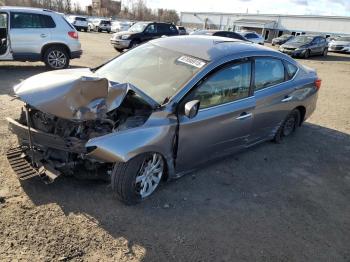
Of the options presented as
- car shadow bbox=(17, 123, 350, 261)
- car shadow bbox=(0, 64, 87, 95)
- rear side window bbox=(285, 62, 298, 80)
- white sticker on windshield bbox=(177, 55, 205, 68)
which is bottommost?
car shadow bbox=(17, 123, 350, 261)

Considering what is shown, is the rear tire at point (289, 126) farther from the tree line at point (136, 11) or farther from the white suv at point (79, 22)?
the tree line at point (136, 11)

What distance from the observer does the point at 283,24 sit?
63.6 m

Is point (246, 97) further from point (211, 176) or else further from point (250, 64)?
point (211, 176)

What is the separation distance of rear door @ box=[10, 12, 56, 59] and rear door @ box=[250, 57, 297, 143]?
756 cm

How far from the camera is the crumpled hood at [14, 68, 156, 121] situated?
11.0 feet

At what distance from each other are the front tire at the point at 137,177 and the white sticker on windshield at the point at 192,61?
119 centimetres

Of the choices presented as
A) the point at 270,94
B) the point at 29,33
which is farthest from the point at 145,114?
the point at 29,33

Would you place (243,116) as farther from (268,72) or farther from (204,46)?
(204,46)

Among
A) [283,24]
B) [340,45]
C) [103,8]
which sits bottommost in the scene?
[340,45]

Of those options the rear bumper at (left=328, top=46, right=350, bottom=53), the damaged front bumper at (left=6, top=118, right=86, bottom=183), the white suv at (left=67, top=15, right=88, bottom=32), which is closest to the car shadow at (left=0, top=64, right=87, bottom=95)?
the damaged front bumper at (left=6, top=118, right=86, bottom=183)

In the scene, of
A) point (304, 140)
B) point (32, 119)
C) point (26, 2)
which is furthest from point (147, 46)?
point (26, 2)

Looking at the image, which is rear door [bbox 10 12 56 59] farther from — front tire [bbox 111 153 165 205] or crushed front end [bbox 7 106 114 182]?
front tire [bbox 111 153 165 205]

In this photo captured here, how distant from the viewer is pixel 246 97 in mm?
4453

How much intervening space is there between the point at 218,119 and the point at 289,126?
8.10 feet
